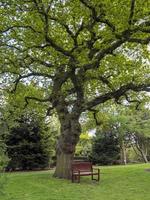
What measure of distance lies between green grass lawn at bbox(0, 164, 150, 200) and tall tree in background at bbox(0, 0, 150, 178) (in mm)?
2288

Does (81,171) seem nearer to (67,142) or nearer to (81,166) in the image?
(81,166)

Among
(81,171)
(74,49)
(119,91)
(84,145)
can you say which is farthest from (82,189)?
(84,145)

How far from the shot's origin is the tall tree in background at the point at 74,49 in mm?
16172

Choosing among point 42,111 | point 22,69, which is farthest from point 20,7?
point 42,111

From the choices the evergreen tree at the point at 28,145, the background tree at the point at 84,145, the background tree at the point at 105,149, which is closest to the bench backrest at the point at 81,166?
the evergreen tree at the point at 28,145

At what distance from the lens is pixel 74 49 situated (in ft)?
56.2

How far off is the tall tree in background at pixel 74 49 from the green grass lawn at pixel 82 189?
2.29 metres

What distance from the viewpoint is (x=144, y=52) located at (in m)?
20.4

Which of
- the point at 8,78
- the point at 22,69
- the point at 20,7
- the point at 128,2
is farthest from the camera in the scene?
the point at 8,78

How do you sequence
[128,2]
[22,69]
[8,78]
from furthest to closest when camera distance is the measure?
1. [8,78]
2. [22,69]
3. [128,2]

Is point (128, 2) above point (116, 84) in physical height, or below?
above

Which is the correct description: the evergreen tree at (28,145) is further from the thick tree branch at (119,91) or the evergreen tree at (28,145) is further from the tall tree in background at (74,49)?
the thick tree branch at (119,91)

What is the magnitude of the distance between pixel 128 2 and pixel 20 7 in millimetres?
4534

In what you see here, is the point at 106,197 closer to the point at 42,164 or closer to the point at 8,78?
the point at 8,78
